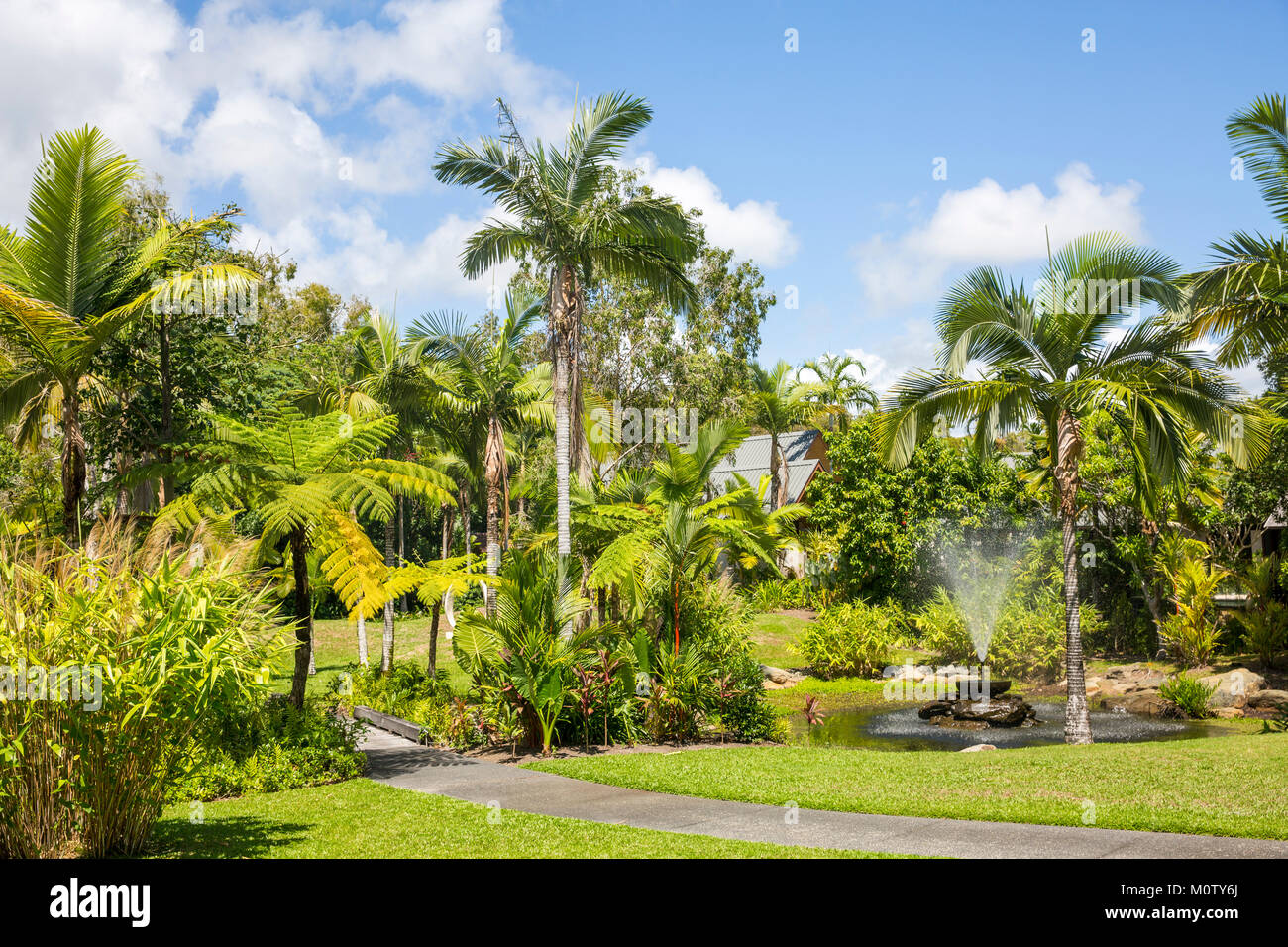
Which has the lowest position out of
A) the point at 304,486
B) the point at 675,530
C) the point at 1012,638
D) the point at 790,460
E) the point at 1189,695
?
the point at 1189,695

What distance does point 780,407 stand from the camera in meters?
37.3

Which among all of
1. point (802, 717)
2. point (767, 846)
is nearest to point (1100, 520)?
point (802, 717)

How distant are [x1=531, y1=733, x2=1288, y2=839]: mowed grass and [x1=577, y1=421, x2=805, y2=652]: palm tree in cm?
298

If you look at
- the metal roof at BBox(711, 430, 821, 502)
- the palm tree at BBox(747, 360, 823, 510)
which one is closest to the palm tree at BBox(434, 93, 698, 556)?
the palm tree at BBox(747, 360, 823, 510)

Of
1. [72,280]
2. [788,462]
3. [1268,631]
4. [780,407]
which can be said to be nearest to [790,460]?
[788,462]

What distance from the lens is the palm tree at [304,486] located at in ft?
37.3

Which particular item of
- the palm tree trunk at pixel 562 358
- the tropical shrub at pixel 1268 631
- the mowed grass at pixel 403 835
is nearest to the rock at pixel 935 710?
the tropical shrub at pixel 1268 631

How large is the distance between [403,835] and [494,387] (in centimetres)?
1372

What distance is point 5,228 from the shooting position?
38.0 feet

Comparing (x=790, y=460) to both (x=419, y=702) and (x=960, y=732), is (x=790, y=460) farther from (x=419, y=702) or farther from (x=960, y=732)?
(x=419, y=702)

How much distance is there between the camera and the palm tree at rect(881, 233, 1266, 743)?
1445cm

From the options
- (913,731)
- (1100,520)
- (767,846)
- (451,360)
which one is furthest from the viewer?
(1100,520)

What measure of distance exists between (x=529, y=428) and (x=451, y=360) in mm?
11699
